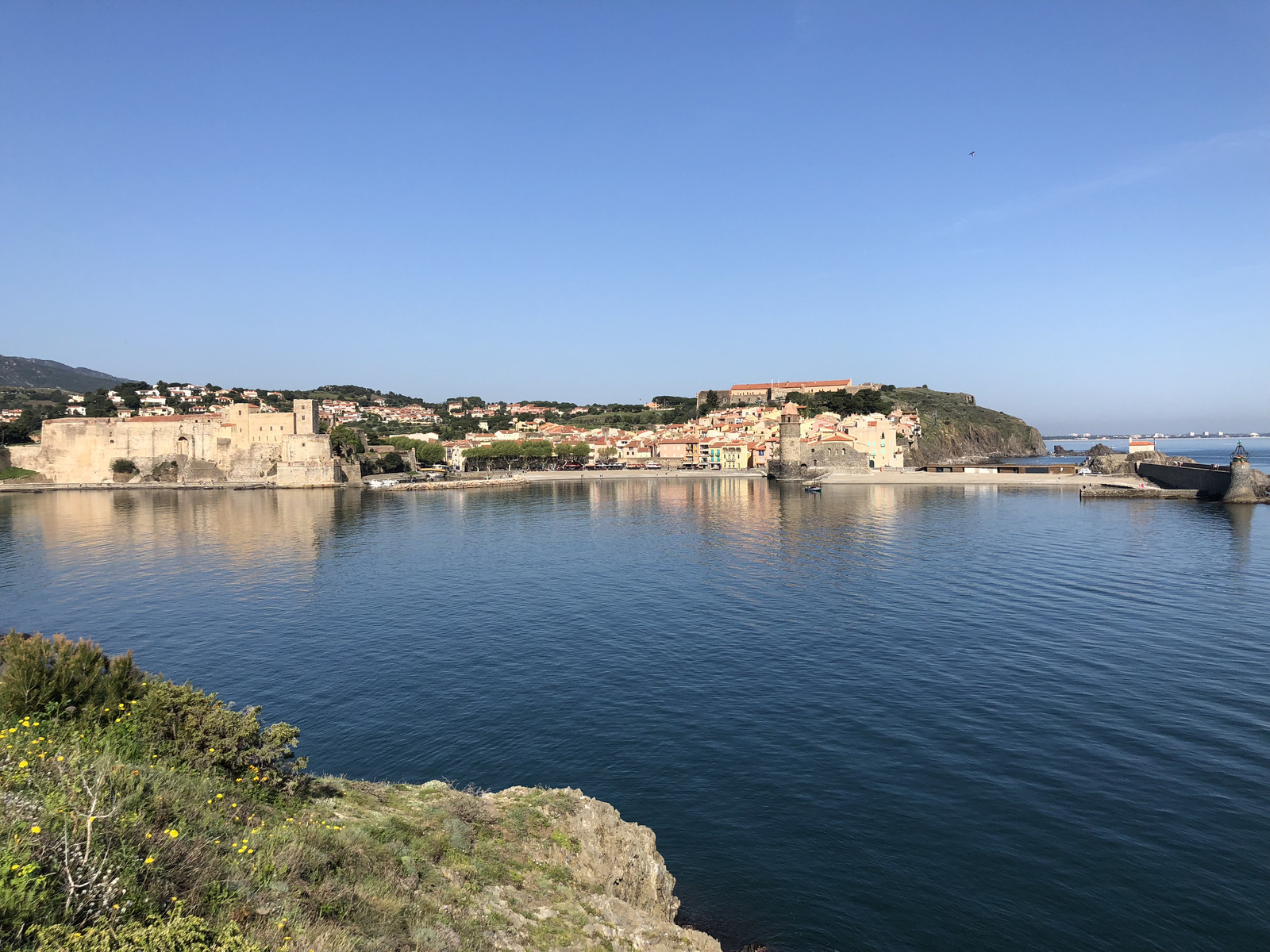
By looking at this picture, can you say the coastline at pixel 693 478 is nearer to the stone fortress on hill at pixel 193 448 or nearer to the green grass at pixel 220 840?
the stone fortress on hill at pixel 193 448

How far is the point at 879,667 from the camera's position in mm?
17750

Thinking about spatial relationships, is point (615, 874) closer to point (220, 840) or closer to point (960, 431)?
point (220, 840)

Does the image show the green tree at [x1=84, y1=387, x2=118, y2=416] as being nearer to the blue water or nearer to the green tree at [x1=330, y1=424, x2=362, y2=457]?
the green tree at [x1=330, y1=424, x2=362, y2=457]

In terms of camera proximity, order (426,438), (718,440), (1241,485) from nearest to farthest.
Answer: (1241,485) → (718,440) → (426,438)

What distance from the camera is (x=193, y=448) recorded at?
87.1m

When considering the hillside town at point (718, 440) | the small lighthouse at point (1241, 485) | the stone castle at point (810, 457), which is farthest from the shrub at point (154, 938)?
the hillside town at point (718, 440)

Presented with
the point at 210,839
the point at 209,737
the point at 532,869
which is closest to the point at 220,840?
the point at 210,839

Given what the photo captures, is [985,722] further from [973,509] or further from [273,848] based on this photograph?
[973,509]

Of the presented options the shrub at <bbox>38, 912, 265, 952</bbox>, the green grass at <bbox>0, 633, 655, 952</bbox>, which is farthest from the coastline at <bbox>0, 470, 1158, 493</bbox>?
the shrub at <bbox>38, 912, 265, 952</bbox>

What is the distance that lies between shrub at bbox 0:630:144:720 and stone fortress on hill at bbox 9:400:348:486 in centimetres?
8056

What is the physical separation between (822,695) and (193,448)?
92734mm

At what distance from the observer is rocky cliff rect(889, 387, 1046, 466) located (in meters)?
118

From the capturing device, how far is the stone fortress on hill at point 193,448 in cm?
8419

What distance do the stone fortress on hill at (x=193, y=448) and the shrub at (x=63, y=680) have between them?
80.6 metres
